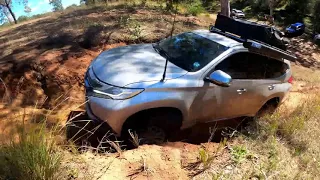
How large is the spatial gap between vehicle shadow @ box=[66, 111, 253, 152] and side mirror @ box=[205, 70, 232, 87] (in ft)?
2.17

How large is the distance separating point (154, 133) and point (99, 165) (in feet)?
3.67

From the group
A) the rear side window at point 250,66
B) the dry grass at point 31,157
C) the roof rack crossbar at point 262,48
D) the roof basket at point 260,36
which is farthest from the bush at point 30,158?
the roof basket at point 260,36

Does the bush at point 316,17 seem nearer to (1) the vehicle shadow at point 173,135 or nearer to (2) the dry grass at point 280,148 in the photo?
(2) the dry grass at point 280,148

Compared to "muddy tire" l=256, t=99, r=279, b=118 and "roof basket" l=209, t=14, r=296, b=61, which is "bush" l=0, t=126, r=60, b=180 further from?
"muddy tire" l=256, t=99, r=279, b=118

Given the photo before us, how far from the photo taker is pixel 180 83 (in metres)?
4.20

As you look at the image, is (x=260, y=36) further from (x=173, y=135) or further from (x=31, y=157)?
(x=31, y=157)

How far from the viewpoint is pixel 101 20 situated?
9.90 m

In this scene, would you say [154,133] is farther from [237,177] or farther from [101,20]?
[101,20]

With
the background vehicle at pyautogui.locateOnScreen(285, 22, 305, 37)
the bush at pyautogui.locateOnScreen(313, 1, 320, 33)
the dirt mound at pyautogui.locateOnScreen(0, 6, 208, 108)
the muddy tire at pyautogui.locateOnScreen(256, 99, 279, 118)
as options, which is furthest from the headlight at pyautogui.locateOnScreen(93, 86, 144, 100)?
the bush at pyautogui.locateOnScreen(313, 1, 320, 33)

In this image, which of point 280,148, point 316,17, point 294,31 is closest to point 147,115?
point 280,148

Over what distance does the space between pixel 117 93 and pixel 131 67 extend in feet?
1.94

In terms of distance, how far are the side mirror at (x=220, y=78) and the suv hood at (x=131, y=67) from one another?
0.42 meters

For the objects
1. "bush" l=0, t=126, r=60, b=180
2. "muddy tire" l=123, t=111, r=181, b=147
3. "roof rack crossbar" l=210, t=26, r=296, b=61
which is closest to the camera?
"bush" l=0, t=126, r=60, b=180

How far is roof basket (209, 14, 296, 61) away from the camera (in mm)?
4914
